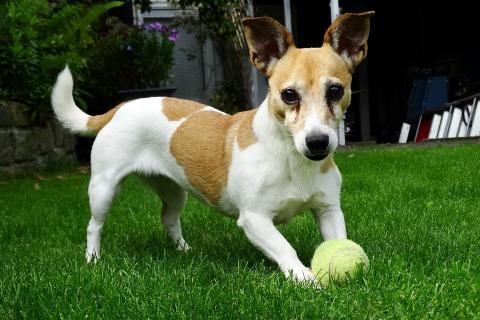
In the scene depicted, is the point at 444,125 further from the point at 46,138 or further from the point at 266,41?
the point at 266,41

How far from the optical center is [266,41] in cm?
289

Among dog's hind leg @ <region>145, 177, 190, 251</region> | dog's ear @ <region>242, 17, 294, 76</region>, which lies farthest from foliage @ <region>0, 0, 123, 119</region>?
dog's ear @ <region>242, 17, 294, 76</region>

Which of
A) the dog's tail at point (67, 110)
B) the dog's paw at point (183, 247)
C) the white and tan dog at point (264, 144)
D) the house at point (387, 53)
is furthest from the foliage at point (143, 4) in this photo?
the dog's paw at point (183, 247)

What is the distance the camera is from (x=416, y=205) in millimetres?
4371

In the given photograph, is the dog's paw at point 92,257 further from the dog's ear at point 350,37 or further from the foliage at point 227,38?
the foliage at point 227,38

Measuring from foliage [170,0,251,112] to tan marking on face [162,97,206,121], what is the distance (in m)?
6.31

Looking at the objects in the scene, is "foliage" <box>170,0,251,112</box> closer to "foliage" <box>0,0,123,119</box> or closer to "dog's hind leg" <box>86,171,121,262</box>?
"foliage" <box>0,0,123,119</box>

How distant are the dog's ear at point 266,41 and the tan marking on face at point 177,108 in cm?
65

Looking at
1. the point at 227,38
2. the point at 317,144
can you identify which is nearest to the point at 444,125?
the point at 227,38

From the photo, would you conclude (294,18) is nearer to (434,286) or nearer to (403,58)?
(403,58)

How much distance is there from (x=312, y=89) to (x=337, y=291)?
0.79m

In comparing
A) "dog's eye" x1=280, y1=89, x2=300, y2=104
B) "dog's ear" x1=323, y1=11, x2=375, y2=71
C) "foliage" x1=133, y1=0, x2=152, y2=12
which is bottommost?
"dog's eye" x1=280, y1=89, x2=300, y2=104

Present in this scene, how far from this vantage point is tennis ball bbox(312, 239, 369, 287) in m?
2.56

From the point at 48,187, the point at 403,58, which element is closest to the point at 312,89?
the point at 48,187
